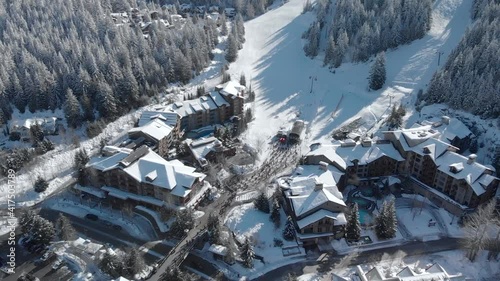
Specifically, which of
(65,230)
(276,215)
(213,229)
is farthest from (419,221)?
(65,230)

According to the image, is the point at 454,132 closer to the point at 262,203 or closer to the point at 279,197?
the point at 279,197

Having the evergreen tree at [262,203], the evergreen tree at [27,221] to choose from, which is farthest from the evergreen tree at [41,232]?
the evergreen tree at [262,203]

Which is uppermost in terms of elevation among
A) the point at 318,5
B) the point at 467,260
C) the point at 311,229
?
the point at 318,5

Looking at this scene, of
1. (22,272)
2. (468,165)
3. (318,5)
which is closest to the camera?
(22,272)

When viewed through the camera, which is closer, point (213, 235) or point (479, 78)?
point (213, 235)

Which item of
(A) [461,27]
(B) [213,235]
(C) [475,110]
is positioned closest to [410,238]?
(B) [213,235]

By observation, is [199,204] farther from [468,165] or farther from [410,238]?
[468,165]
